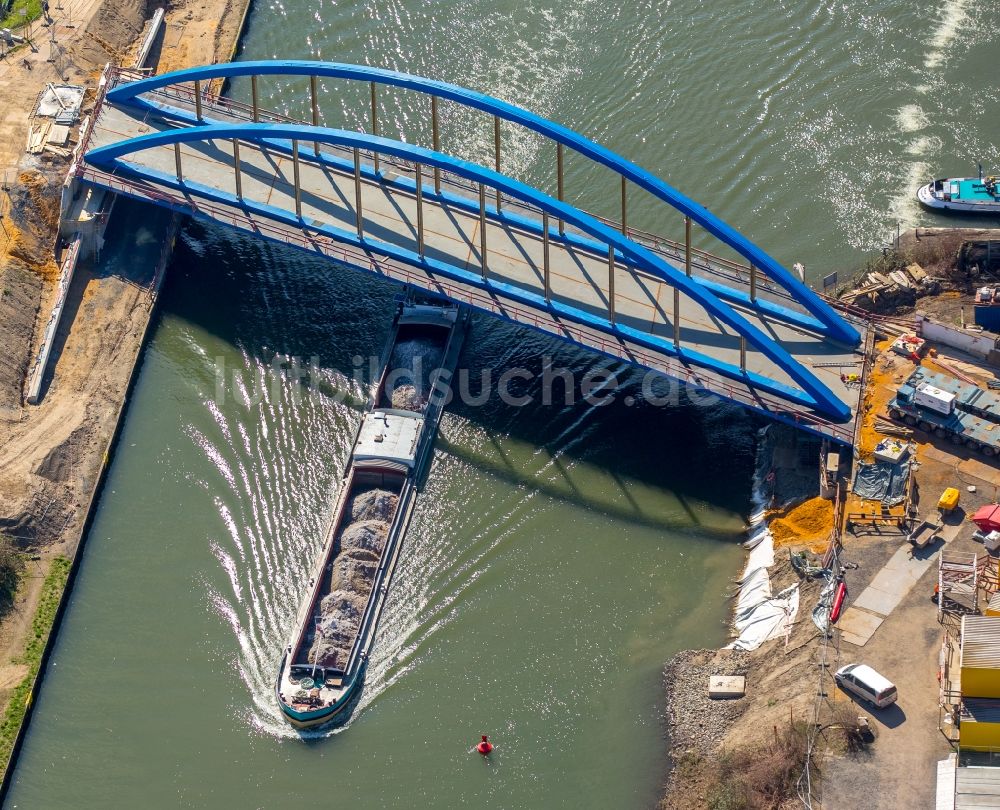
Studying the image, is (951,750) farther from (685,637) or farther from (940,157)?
(940,157)

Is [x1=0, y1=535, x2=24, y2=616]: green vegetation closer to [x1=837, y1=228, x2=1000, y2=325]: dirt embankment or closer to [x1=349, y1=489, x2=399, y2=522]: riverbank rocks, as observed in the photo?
[x1=349, y1=489, x2=399, y2=522]: riverbank rocks

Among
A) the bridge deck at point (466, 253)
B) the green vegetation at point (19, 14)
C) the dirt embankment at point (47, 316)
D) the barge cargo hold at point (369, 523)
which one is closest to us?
the barge cargo hold at point (369, 523)

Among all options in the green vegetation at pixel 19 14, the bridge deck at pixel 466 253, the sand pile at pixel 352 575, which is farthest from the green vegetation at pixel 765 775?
the green vegetation at pixel 19 14

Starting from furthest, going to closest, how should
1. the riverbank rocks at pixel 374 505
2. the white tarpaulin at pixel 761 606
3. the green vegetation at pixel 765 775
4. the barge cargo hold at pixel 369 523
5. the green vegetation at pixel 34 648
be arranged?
1. the riverbank rocks at pixel 374 505
2. the white tarpaulin at pixel 761 606
3. the barge cargo hold at pixel 369 523
4. the green vegetation at pixel 34 648
5. the green vegetation at pixel 765 775

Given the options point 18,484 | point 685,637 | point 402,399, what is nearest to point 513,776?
point 685,637

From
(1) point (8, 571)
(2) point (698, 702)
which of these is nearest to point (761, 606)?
(2) point (698, 702)

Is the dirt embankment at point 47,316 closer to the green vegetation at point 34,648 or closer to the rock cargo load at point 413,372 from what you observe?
the green vegetation at point 34,648

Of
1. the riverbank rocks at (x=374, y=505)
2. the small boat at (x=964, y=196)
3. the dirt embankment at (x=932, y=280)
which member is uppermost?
the small boat at (x=964, y=196)

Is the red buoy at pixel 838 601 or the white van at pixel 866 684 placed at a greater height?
the red buoy at pixel 838 601
